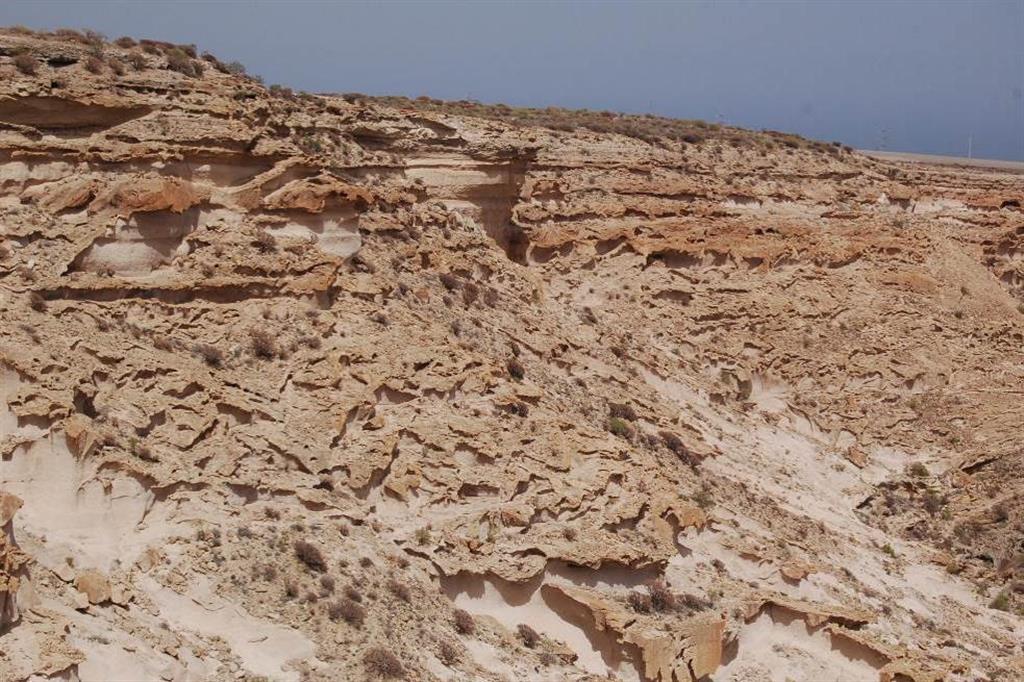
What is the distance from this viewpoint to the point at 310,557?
17.0 meters

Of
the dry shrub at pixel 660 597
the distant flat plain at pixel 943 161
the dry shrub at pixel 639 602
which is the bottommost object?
the dry shrub at pixel 639 602

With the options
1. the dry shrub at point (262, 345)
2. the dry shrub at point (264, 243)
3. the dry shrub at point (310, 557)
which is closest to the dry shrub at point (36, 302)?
the dry shrub at point (262, 345)

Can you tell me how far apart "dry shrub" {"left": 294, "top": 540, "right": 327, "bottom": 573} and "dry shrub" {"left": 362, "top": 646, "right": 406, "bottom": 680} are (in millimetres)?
1474

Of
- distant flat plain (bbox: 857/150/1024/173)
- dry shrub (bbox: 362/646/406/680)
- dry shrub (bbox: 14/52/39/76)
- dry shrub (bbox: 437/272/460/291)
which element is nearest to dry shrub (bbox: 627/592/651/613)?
dry shrub (bbox: 362/646/406/680)

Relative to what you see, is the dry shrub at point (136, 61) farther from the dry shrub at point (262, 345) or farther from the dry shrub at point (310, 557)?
the dry shrub at point (310, 557)

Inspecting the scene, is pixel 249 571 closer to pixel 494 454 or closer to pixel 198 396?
pixel 198 396

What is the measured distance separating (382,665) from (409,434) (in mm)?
4721

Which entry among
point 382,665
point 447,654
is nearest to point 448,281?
point 447,654

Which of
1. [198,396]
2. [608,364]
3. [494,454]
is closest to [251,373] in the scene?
[198,396]

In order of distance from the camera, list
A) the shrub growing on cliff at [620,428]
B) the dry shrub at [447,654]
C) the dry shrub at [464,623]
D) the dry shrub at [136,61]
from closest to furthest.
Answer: the dry shrub at [447,654]
the dry shrub at [464,623]
the dry shrub at [136,61]
the shrub growing on cliff at [620,428]

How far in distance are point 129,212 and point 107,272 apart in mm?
1063

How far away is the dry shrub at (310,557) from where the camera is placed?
1702cm

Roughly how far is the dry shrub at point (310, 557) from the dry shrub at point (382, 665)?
1474 mm

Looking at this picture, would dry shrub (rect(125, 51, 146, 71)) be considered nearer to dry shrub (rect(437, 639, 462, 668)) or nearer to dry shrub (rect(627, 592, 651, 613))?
dry shrub (rect(437, 639, 462, 668))
